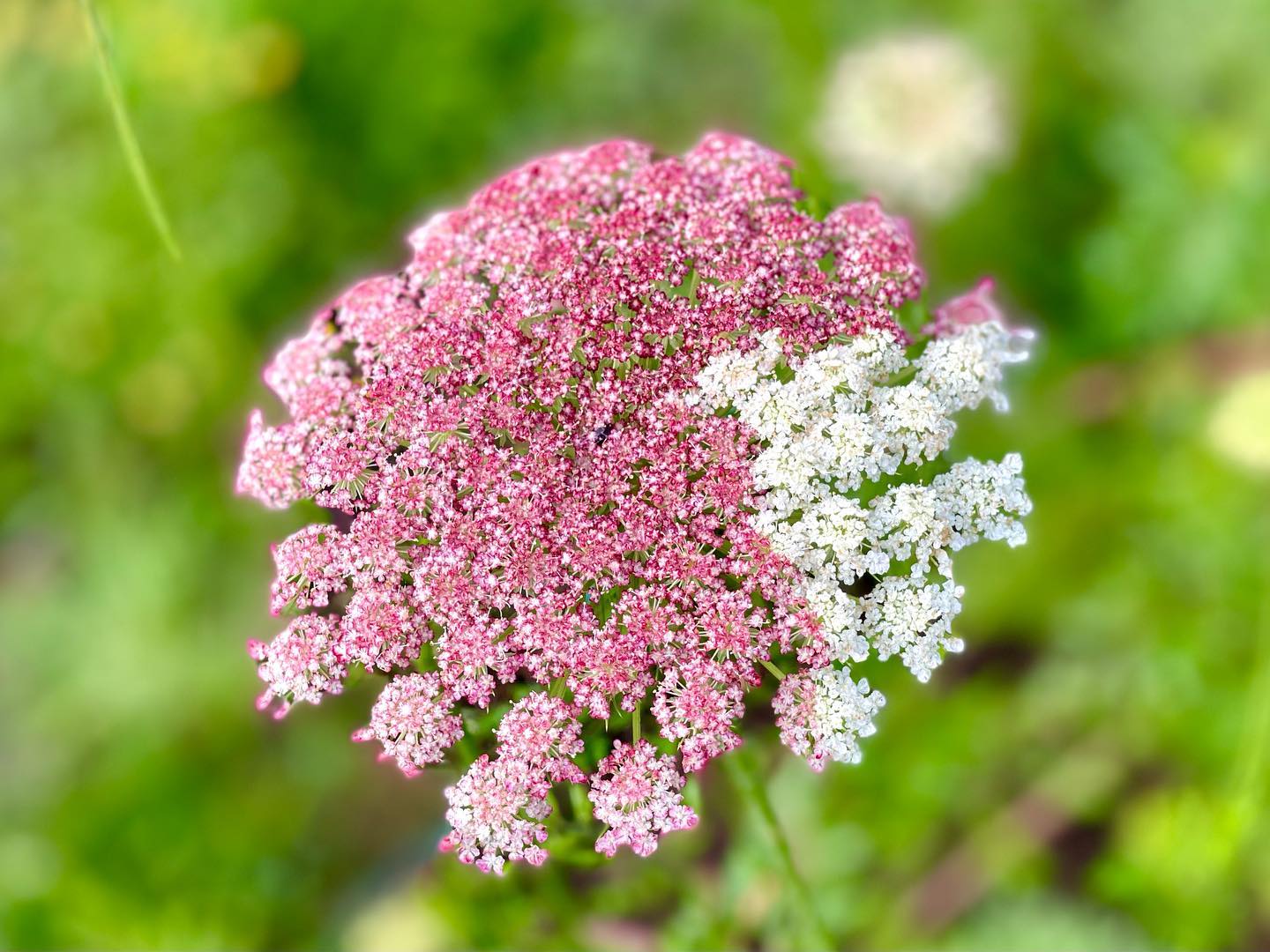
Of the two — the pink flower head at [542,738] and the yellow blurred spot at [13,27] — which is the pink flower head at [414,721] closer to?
the pink flower head at [542,738]

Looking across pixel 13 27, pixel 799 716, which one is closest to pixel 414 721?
pixel 799 716

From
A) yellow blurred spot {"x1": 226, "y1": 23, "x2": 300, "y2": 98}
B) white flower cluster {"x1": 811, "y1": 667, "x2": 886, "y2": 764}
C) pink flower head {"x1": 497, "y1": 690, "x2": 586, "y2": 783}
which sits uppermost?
yellow blurred spot {"x1": 226, "y1": 23, "x2": 300, "y2": 98}

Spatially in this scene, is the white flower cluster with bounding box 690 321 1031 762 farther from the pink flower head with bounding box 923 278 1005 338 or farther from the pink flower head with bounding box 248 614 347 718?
the pink flower head with bounding box 248 614 347 718

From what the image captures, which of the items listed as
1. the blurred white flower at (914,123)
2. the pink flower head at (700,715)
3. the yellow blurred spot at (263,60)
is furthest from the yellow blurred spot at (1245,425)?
the yellow blurred spot at (263,60)

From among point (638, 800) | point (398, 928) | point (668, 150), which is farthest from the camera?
point (668, 150)

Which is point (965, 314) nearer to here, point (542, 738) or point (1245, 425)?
point (542, 738)

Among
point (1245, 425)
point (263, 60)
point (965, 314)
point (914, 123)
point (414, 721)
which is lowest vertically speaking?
point (414, 721)

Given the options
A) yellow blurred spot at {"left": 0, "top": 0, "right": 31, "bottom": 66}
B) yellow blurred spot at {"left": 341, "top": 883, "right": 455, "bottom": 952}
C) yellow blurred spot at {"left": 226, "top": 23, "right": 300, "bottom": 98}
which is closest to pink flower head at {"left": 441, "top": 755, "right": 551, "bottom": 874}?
yellow blurred spot at {"left": 341, "top": 883, "right": 455, "bottom": 952}

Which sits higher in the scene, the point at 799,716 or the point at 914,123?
the point at 914,123
